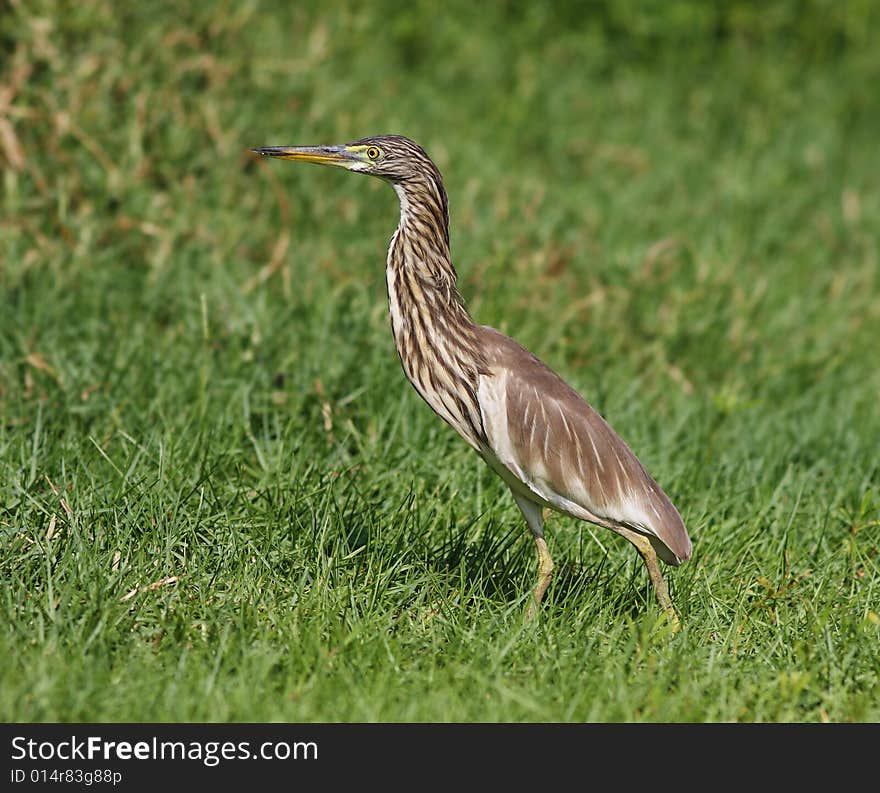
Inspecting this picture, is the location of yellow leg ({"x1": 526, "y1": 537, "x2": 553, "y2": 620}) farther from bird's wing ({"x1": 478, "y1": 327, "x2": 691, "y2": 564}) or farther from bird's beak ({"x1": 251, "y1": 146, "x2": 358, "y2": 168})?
bird's beak ({"x1": 251, "y1": 146, "x2": 358, "y2": 168})

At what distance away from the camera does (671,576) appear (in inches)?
187

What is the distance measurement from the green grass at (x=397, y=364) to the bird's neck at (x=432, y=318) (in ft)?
1.79

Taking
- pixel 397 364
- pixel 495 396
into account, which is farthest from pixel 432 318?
pixel 397 364

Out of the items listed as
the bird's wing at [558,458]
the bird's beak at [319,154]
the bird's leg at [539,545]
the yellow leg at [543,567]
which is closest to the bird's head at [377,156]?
the bird's beak at [319,154]

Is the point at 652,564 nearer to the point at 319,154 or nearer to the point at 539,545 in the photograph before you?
the point at 539,545

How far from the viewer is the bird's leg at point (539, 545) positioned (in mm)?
4383

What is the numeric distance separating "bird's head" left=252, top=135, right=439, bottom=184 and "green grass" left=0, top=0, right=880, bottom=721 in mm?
1154

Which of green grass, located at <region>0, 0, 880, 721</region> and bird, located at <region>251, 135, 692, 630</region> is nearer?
green grass, located at <region>0, 0, 880, 721</region>

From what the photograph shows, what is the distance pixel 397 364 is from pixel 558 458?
1.65 metres

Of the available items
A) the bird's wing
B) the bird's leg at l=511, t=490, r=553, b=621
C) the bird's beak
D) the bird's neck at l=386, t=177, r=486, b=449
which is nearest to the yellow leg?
the bird's leg at l=511, t=490, r=553, b=621

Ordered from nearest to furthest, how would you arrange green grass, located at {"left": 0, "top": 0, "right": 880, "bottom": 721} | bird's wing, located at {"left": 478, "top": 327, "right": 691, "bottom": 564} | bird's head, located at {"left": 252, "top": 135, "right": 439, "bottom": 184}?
1. green grass, located at {"left": 0, "top": 0, "right": 880, "bottom": 721}
2. bird's wing, located at {"left": 478, "top": 327, "right": 691, "bottom": 564}
3. bird's head, located at {"left": 252, "top": 135, "right": 439, "bottom": 184}

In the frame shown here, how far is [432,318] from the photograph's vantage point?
432 cm

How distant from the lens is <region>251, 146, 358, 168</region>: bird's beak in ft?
14.3
